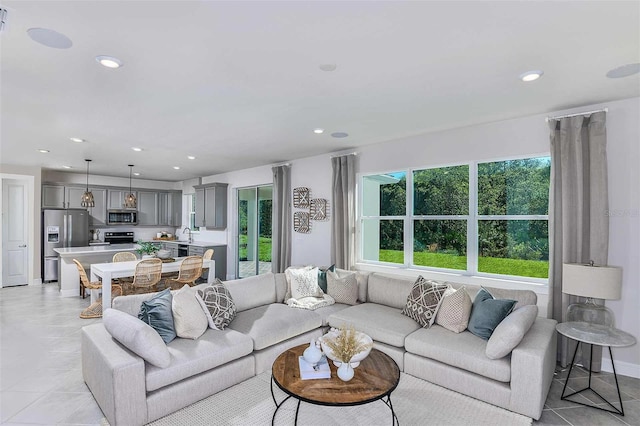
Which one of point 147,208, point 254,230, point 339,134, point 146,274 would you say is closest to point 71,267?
point 146,274

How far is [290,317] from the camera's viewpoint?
3.53 m

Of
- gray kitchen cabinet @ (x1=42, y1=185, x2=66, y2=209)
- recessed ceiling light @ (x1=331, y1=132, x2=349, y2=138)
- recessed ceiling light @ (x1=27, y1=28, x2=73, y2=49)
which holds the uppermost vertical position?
recessed ceiling light @ (x1=27, y1=28, x2=73, y2=49)

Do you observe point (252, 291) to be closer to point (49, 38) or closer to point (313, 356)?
point (313, 356)

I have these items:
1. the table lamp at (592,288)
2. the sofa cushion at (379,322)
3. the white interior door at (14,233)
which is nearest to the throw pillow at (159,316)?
the sofa cushion at (379,322)

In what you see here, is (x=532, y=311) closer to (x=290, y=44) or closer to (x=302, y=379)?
(x=302, y=379)

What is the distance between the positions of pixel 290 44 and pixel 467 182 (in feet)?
9.94

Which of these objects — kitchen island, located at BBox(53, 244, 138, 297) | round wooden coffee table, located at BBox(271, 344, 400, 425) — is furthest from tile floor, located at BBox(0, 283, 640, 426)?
kitchen island, located at BBox(53, 244, 138, 297)

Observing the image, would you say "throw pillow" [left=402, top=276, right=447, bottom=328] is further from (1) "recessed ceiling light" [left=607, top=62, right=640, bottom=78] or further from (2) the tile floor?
(1) "recessed ceiling light" [left=607, top=62, right=640, bottom=78]

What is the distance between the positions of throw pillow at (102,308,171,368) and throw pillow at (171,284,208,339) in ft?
1.36

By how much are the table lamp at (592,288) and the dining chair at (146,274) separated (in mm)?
4970

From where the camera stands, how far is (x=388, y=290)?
160 inches

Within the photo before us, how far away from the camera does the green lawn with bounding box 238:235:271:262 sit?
23.1 ft

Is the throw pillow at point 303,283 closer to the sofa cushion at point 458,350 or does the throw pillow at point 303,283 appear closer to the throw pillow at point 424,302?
the throw pillow at point 424,302

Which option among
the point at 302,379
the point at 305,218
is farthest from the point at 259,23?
the point at 305,218
